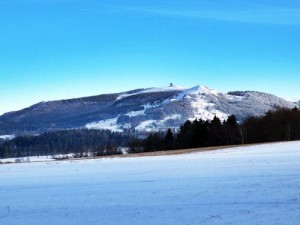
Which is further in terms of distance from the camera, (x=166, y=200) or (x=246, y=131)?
(x=246, y=131)

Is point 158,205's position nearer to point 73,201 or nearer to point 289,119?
point 73,201

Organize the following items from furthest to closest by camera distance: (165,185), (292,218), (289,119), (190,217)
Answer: (289,119) → (165,185) → (190,217) → (292,218)

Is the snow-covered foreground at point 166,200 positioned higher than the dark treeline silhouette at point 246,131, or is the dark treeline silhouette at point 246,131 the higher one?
the dark treeline silhouette at point 246,131

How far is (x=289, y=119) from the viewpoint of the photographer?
10081 cm

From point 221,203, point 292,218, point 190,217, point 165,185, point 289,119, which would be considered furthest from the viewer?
point 289,119

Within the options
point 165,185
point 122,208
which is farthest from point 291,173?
point 122,208

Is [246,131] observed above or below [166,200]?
above

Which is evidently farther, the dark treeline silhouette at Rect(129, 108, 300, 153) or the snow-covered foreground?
the dark treeline silhouette at Rect(129, 108, 300, 153)

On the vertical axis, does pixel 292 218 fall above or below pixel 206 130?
below

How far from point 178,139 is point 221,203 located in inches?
3485

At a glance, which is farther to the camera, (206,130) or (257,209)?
(206,130)

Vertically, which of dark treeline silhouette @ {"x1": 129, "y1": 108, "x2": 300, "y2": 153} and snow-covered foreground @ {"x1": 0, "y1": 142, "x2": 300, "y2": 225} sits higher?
dark treeline silhouette @ {"x1": 129, "y1": 108, "x2": 300, "y2": 153}

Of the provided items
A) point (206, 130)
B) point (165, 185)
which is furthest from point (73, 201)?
point (206, 130)

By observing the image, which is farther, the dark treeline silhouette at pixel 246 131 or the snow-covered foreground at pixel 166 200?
the dark treeline silhouette at pixel 246 131
